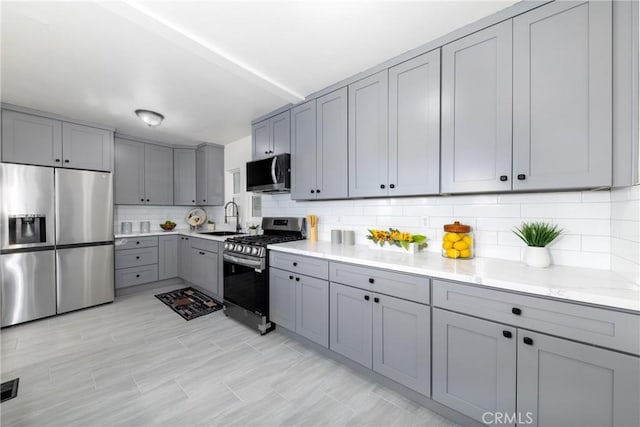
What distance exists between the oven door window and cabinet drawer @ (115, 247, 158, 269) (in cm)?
192

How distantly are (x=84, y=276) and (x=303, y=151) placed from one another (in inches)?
132

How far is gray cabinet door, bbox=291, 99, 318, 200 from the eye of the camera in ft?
8.72

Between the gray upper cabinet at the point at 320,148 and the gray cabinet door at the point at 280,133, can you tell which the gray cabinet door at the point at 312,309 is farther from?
the gray cabinet door at the point at 280,133

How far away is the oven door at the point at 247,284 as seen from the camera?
2582 mm

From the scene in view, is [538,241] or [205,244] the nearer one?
[538,241]

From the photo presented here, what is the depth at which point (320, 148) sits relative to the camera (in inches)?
102

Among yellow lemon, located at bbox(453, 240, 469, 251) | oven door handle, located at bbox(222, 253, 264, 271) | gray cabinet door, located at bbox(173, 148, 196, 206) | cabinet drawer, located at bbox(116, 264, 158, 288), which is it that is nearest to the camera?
yellow lemon, located at bbox(453, 240, 469, 251)

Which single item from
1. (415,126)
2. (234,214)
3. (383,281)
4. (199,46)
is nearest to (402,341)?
(383,281)

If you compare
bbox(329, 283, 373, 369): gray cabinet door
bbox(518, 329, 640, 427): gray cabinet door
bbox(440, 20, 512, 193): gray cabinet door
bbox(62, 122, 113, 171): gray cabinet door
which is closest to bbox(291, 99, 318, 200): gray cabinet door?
bbox(329, 283, 373, 369): gray cabinet door

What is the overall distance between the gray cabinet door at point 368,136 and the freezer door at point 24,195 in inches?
142

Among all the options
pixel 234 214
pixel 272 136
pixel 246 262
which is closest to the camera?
pixel 246 262

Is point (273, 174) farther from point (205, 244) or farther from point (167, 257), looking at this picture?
point (167, 257)

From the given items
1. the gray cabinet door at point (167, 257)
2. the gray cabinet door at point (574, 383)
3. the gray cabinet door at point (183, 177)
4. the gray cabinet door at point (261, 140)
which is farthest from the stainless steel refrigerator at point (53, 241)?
the gray cabinet door at point (574, 383)

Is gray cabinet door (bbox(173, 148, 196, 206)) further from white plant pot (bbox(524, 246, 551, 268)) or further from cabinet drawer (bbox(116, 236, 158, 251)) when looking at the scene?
white plant pot (bbox(524, 246, 551, 268))
